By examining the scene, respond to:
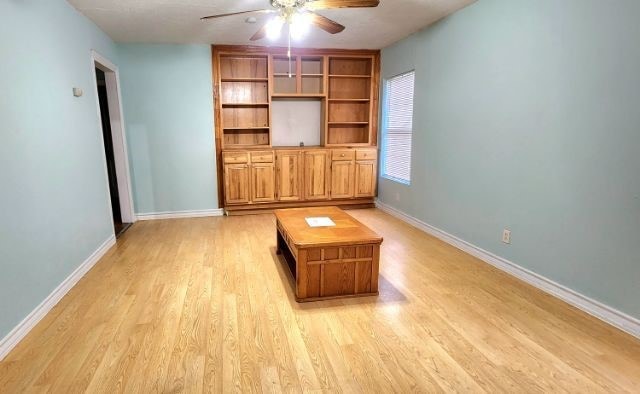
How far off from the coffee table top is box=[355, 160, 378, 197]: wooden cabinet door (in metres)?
2.28

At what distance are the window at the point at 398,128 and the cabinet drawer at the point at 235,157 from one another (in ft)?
6.95

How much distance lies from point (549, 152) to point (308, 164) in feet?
10.6

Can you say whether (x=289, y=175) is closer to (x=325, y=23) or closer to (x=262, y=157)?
(x=262, y=157)

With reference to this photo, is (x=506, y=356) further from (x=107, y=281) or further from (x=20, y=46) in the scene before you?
(x=20, y=46)

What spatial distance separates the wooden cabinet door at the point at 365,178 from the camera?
5520 mm

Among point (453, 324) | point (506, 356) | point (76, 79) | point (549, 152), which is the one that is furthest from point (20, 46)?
point (549, 152)

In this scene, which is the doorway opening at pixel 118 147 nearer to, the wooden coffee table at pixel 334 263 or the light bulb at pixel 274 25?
the light bulb at pixel 274 25

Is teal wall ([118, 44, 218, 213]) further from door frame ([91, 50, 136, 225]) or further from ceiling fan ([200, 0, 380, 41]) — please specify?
ceiling fan ([200, 0, 380, 41])

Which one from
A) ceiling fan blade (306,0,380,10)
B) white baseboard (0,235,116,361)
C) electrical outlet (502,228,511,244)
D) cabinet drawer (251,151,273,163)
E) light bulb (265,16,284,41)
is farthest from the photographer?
cabinet drawer (251,151,273,163)

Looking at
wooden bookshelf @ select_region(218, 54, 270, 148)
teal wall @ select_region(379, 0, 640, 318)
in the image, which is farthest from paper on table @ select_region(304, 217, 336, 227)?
wooden bookshelf @ select_region(218, 54, 270, 148)

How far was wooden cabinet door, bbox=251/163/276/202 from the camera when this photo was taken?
5109 millimetres

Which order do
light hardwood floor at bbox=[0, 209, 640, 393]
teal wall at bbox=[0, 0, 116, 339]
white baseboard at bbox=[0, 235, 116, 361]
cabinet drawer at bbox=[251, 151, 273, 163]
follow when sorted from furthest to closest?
cabinet drawer at bbox=[251, 151, 273, 163] → teal wall at bbox=[0, 0, 116, 339] → white baseboard at bbox=[0, 235, 116, 361] → light hardwood floor at bbox=[0, 209, 640, 393]

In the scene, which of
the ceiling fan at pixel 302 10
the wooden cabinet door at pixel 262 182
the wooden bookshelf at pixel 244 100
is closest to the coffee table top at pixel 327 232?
the ceiling fan at pixel 302 10

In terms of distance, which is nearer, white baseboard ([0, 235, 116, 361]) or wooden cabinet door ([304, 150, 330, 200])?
white baseboard ([0, 235, 116, 361])
